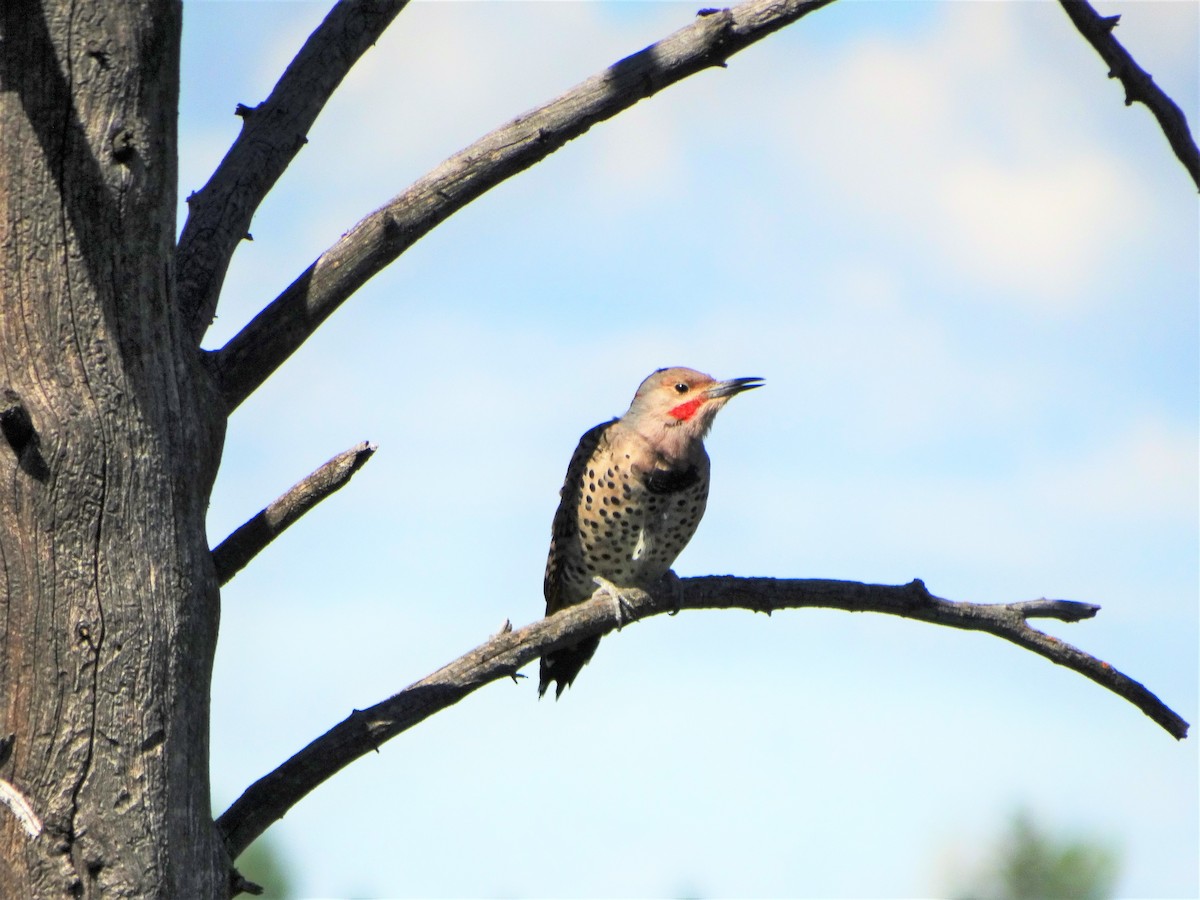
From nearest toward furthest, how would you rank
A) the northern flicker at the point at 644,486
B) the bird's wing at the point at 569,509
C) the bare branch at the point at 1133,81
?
the bare branch at the point at 1133,81 < the northern flicker at the point at 644,486 < the bird's wing at the point at 569,509

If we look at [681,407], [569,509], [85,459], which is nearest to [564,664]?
[569,509]

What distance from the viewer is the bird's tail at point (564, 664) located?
6.96 m

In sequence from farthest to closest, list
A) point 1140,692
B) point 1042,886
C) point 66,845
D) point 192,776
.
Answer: point 1042,886 < point 1140,692 < point 192,776 < point 66,845

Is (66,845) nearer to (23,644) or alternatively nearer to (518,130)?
(23,644)

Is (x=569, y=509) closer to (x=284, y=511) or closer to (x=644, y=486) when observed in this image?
(x=644, y=486)

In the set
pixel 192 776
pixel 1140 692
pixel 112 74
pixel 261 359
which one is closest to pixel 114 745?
pixel 192 776

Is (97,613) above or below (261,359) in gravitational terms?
below

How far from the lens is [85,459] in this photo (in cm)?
330

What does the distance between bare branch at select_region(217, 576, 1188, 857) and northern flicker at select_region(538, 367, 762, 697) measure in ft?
4.34

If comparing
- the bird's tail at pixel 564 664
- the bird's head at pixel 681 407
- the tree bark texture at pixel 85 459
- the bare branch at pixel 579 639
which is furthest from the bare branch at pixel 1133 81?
the bird's tail at pixel 564 664

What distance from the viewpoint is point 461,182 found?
159 inches

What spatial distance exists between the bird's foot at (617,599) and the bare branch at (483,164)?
1.46 m

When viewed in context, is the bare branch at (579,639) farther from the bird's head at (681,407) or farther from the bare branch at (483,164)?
the bird's head at (681,407)

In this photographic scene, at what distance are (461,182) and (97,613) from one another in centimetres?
157
